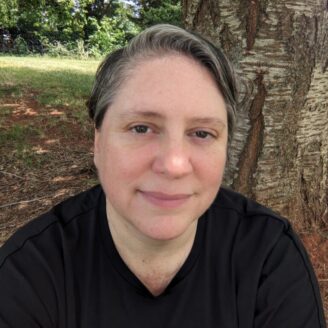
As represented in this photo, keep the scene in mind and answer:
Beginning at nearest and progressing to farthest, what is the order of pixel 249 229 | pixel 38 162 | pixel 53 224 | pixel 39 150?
pixel 53 224, pixel 249 229, pixel 38 162, pixel 39 150

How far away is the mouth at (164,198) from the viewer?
1.50 meters

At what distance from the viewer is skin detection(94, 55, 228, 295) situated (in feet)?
4.81

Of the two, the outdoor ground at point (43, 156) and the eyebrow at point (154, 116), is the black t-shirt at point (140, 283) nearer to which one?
the eyebrow at point (154, 116)

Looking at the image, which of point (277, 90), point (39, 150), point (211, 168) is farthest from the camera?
point (39, 150)

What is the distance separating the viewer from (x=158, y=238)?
154 centimetres

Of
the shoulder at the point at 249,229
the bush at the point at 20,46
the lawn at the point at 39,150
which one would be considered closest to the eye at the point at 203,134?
the shoulder at the point at 249,229

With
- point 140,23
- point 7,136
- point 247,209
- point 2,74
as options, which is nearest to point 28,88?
point 2,74

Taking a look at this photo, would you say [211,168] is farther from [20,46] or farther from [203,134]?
[20,46]

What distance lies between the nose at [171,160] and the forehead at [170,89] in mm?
94

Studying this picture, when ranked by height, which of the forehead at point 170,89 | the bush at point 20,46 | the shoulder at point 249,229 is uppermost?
the forehead at point 170,89

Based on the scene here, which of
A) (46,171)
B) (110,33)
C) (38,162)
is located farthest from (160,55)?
(110,33)

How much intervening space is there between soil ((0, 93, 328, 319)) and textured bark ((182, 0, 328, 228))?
0.50m

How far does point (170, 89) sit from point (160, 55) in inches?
6.6

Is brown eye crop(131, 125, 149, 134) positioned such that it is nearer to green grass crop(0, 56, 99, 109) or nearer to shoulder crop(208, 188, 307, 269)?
shoulder crop(208, 188, 307, 269)
